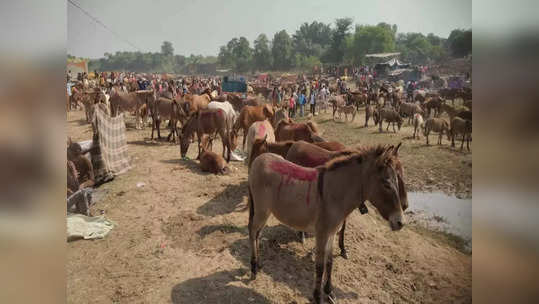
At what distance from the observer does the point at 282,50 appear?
64.1 metres

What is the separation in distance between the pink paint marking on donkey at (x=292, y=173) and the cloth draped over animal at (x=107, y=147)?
656cm

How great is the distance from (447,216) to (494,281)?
290 inches

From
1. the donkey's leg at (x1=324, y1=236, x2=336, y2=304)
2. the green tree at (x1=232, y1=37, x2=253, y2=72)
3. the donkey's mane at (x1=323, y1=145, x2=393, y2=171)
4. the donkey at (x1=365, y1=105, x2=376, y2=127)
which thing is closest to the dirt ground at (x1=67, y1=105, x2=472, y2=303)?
the donkey's leg at (x1=324, y1=236, x2=336, y2=304)

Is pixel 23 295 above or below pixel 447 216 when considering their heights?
above

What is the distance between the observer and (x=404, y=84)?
3488 centimetres

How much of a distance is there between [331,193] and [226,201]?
4278 mm

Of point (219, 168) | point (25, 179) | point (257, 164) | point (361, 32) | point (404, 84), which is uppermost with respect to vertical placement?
point (361, 32)

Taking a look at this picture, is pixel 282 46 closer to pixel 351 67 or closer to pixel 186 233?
pixel 351 67

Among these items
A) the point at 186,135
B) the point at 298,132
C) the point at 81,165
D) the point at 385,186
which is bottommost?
the point at 81,165

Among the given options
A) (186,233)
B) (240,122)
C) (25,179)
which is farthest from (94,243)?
(240,122)

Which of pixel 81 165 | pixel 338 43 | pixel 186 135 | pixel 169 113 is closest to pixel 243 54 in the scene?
pixel 338 43

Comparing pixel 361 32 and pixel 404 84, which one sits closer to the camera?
pixel 404 84

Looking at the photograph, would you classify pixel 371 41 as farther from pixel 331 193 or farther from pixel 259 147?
pixel 331 193

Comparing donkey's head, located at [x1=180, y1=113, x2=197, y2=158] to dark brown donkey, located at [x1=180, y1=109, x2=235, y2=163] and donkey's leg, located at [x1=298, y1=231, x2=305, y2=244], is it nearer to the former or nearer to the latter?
dark brown donkey, located at [x1=180, y1=109, x2=235, y2=163]
